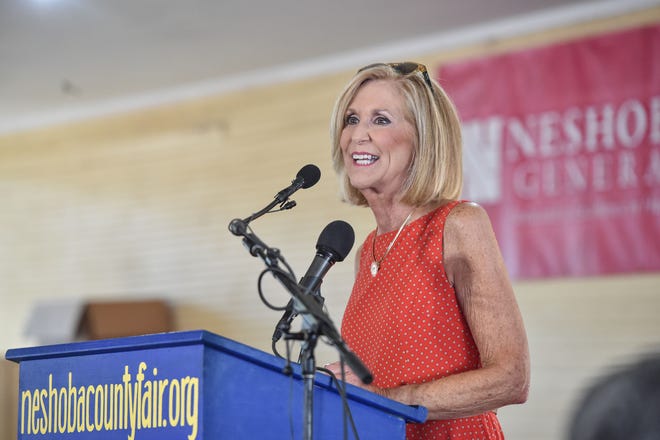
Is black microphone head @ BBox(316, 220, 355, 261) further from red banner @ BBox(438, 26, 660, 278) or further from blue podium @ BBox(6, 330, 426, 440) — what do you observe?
red banner @ BBox(438, 26, 660, 278)

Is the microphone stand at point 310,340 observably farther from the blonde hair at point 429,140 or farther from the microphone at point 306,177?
the blonde hair at point 429,140

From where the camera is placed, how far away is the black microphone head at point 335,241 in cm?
171

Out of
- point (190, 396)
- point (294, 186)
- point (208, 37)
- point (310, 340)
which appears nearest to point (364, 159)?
point (294, 186)

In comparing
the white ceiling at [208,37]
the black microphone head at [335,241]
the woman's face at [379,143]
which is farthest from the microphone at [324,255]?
the white ceiling at [208,37]

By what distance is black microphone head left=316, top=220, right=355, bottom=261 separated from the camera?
1714mm

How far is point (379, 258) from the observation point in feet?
7.03

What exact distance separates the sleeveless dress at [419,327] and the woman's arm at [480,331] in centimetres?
4

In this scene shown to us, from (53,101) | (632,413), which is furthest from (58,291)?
(632,413)

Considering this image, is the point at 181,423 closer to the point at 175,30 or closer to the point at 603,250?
the point at 603,250

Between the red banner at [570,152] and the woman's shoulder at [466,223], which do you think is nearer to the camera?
the woman's shoulder at [466,223]

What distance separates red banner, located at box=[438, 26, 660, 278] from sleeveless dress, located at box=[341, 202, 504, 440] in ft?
13.0

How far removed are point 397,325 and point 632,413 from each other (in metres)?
1.19

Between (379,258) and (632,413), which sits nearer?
(632,413)

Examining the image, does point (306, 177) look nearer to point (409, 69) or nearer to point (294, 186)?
point (294, 186)
